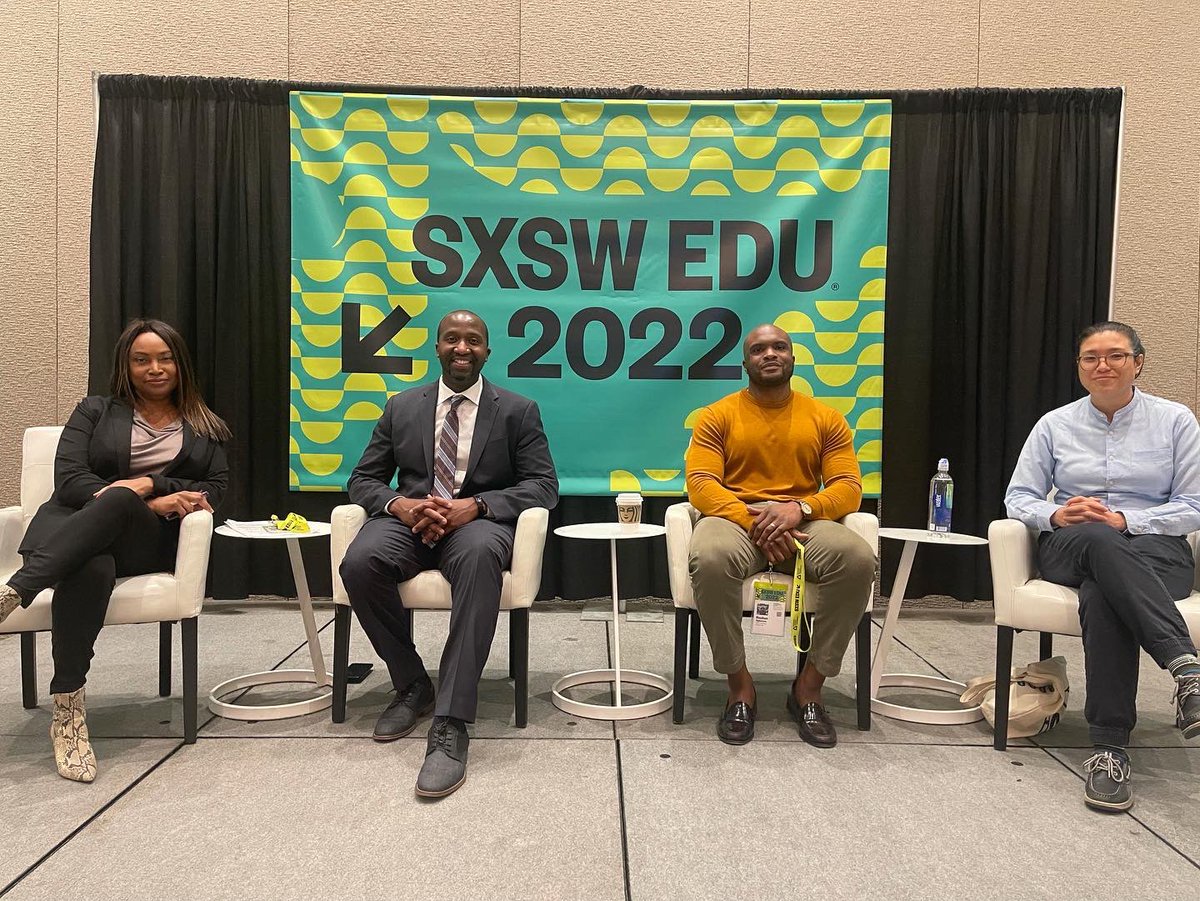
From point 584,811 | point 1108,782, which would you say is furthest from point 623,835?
point 1108,782

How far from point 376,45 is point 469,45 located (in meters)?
0.44

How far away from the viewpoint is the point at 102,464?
2.54 metres

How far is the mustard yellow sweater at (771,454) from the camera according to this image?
2.68m

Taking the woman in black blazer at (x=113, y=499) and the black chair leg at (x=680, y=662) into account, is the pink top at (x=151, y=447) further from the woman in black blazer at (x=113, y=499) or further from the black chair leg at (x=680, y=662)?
the black chair leg at (x=680, y=662)

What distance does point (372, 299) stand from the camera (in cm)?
385

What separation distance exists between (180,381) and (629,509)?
1497mm

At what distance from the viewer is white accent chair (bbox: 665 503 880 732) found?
247cm

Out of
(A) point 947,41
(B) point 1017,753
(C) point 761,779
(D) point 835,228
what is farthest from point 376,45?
(B) point 1017,753

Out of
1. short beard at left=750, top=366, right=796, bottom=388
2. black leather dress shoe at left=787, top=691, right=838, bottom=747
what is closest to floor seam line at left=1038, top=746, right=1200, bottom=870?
black leather dress shoe at left=787, top=691, right=838, bottom=747

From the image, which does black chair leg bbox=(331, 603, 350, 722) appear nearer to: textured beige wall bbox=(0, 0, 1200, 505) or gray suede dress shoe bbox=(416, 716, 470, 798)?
gray suede dress shoe bbox=(416, 716, 470, 798)

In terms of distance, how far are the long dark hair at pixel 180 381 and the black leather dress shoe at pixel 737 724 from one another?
181 cm

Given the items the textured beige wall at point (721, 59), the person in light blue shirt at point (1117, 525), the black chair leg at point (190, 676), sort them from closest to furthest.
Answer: the person in light blue shirt at point (1117, 525)
the black chair leg at point (190, 676)
the textured beige wall at point (721, 59)

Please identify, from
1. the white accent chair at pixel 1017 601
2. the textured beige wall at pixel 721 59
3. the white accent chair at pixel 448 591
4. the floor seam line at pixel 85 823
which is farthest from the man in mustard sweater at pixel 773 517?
the textured beige wall at pixel 721 59

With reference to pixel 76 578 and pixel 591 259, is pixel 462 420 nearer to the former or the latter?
pixel 76 578
